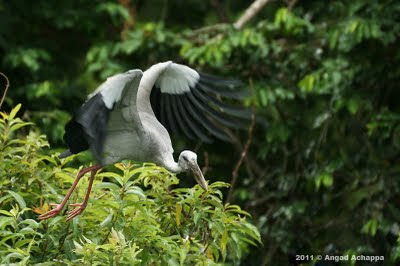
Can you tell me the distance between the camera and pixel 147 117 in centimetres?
528

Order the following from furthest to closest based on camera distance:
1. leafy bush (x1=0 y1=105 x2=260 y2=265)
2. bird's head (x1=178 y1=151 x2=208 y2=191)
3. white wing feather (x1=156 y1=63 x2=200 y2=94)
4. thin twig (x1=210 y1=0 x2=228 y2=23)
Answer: thin twig (x1=210 y1=0 x2=228 y2=23) < white wing feather (x1=156 y1=63 x2=200 y2=94) < bird's head (x1=178 y1=151 x2=208 y2=191) < leafy bush (x1=0 y1=105 x2=260 y2=265)

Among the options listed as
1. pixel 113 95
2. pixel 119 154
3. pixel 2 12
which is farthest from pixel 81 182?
pixel 2 12

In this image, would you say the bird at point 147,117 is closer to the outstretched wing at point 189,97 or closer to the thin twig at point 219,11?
the outstretched wing at point 189,97

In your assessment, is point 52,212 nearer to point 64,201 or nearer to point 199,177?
point 64,201

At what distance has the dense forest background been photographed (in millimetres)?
7395

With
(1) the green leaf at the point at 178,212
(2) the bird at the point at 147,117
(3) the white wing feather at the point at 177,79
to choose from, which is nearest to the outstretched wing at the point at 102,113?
(2) the bird at the point at 147,117

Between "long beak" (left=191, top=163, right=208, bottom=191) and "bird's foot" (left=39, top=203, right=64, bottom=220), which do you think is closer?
"bird's foot" (left=39, top=203, right=64, bottom=220)

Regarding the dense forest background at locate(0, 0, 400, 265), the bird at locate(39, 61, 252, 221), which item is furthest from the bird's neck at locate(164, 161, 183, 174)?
the dense forest background at locate(0, 0, 400, 265)

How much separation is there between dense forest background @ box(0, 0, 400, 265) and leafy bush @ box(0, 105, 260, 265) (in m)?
1.98

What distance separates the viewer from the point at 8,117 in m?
4.95

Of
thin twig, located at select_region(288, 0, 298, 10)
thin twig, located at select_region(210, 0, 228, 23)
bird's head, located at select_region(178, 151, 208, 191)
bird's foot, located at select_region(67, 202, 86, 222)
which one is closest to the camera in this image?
bird's foot, located at select_region(67, 202, 86, 222)

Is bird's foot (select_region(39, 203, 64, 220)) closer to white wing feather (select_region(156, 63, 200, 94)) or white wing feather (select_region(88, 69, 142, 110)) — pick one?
white wing feather (select_region(88, 69, 142, 110))

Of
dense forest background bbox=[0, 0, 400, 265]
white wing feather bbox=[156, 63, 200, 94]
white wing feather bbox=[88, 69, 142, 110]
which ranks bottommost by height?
dense forest background bbox=[0, 0, 400, 265]

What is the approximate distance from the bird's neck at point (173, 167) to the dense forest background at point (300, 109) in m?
2.08
